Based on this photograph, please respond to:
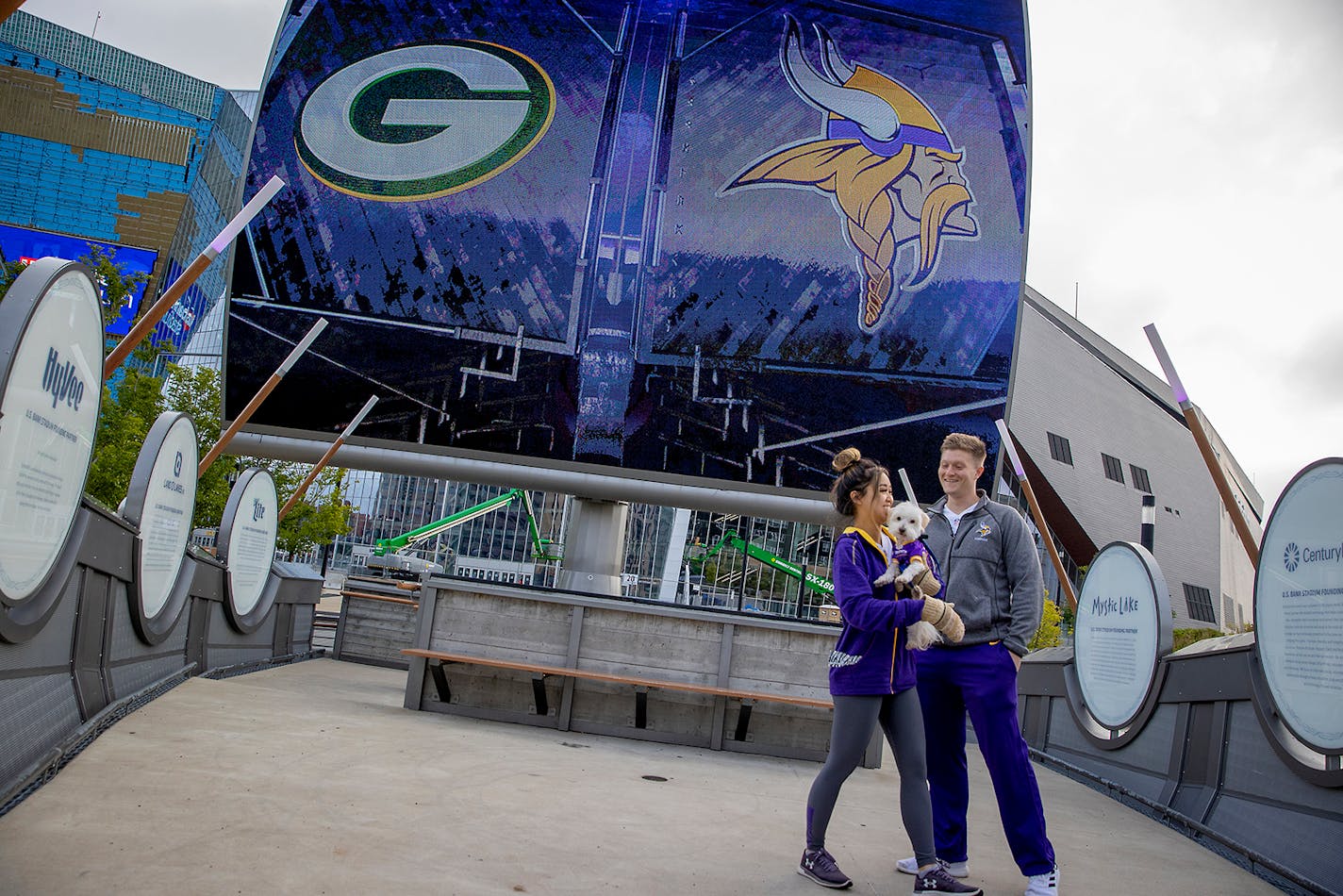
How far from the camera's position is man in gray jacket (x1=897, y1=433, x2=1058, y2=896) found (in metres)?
3.51

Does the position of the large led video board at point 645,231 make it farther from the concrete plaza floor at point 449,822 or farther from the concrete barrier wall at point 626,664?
the concrete plaza floor at point 449,822

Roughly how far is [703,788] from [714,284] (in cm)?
1221

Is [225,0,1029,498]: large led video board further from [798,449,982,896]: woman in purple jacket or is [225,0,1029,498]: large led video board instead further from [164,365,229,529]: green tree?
[798,449,982,896]: woman in purple jacket

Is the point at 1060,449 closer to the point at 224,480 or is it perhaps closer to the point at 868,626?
the point at 224,480

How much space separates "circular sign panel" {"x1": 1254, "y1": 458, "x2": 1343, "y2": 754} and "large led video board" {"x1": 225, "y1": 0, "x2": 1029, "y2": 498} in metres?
12.2

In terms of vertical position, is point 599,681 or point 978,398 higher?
point 978,398

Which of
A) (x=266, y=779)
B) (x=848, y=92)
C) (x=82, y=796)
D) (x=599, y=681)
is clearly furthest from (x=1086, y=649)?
(x=848, y=92)

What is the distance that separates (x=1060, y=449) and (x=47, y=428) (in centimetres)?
3949

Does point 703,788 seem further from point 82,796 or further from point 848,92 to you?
point 848,92

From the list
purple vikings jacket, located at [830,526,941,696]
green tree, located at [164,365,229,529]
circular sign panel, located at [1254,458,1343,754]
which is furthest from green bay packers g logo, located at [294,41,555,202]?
purple vikings jacket, located at [830,526,941,696]

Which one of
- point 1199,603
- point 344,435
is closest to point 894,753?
point 344,435

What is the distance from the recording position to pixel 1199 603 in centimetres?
4459

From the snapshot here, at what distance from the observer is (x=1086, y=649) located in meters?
7.75

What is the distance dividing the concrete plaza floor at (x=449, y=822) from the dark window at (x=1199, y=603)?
42.1m
